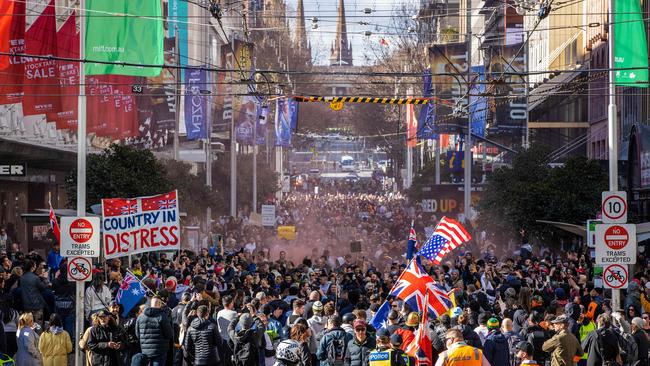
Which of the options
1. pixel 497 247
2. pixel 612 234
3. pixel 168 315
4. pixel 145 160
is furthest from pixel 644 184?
pixel 168 315

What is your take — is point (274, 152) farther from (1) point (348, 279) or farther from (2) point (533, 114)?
(1) point (348, 279)

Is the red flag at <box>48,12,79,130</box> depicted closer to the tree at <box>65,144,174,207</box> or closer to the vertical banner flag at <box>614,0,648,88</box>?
the tree at <box>65,144,174,207</box>

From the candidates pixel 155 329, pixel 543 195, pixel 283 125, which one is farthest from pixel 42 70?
pixel 283 125

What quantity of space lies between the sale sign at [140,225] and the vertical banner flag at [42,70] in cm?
1005

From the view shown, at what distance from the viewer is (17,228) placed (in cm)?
4162

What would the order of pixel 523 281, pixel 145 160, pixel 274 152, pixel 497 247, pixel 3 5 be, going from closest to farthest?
1. pixel 523 281
2. pixel 3 5
3. pixel 145 160
4. pixel 497 247
5. pixel 274 152

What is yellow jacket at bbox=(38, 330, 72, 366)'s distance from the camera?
1498 cm

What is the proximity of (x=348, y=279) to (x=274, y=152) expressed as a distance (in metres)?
75.3

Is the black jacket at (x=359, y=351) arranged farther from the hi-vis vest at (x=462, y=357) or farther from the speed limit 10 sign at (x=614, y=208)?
the speed limit 10 sign at (x=614, y=208)

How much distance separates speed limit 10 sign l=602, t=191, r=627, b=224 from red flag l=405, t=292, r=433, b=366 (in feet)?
15.2

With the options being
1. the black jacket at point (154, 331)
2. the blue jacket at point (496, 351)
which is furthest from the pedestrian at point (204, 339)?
the blue jacket at point (496, 351)

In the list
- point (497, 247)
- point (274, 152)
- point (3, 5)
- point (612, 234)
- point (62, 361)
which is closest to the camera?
point (62, 361)

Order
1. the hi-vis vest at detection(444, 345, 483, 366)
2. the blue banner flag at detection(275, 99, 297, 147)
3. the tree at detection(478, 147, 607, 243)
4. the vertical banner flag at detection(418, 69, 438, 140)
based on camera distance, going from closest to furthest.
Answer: the hi-vis vest at detection(444, 345, 483, 366), the tree at detection(478, 147, 607, 243), the vertical banner flag at detection(418, 69, 438, 140), the blue banner flag at detection(275, 99, 297, 147)

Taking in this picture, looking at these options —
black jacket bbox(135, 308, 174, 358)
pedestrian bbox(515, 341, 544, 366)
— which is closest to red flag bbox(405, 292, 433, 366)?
pedestrian bbox(515, 341, 544, 366)
